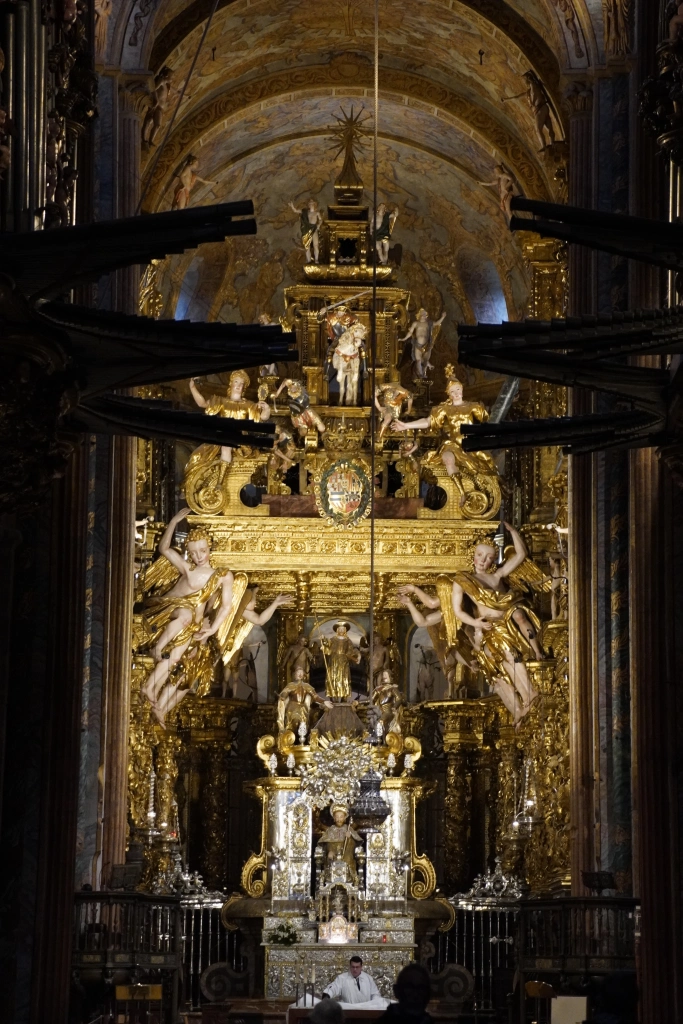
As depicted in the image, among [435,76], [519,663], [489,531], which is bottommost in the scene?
[519,663]

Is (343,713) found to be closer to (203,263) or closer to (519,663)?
(519,663)

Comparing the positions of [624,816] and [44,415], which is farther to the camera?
[624,816]

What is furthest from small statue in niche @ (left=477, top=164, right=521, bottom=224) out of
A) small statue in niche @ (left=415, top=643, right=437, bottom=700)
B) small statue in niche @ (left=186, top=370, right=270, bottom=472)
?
small statue in niche @ (left=415, top=643, right=437, bottom=700)

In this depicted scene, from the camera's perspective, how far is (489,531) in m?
26.4

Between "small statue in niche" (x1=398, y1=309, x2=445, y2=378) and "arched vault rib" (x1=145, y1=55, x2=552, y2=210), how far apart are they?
9.65 feet

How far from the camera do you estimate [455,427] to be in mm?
27016

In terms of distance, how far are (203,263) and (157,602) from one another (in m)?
6.27

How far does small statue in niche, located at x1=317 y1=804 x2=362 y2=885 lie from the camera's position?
26344 mm

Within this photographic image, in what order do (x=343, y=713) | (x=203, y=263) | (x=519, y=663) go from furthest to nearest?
(x=203, y=263)
(x=343, y=713)
(x=519, y=663)

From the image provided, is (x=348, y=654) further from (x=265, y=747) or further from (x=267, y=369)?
(x=267, y=369)

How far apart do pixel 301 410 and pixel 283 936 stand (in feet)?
24.3

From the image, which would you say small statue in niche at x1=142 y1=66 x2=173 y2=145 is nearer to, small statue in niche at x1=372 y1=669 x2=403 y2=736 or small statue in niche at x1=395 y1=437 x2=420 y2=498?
small statue in niche at x1=395 y1=437 x2=420 y2=498

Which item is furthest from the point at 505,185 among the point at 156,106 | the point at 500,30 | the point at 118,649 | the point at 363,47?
the point at 118,649

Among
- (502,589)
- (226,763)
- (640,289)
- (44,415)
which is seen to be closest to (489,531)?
(502,589)
